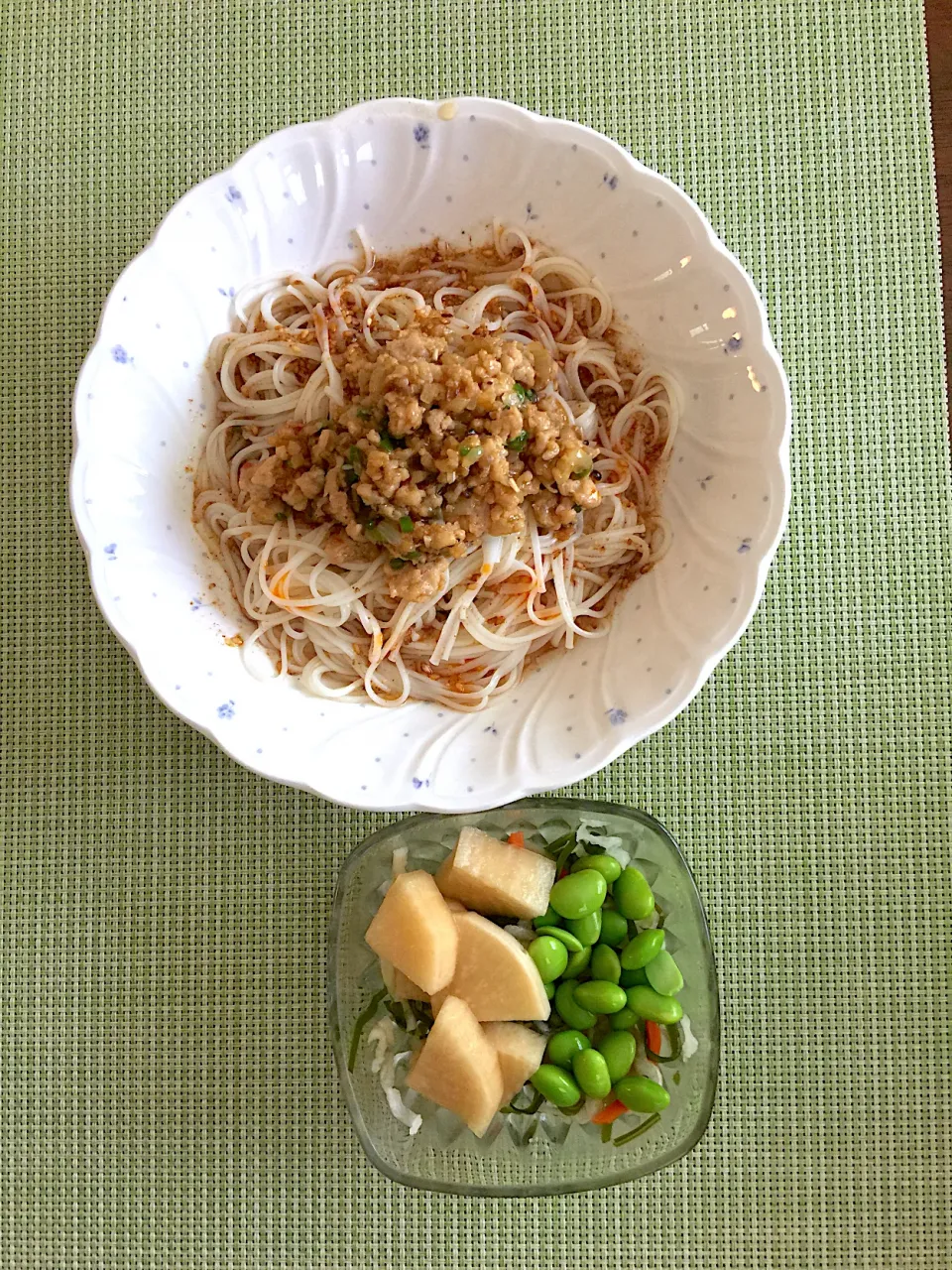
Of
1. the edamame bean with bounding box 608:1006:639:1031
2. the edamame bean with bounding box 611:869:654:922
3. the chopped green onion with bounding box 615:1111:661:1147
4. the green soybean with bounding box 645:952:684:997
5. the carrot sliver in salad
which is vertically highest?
the edamame bean with bounding box 611:869:654:922

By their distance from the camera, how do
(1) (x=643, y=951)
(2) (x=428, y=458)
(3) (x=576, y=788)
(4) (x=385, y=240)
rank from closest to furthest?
(2) (x=428, y=458), (1) (x=643, y=951), (4) (x=385, y=240), (3) (x=576, y=788)

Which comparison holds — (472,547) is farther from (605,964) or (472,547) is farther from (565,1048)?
(565,1048)

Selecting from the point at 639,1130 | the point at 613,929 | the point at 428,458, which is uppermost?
the point at 428,458

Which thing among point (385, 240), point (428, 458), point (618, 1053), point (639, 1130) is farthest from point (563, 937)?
point (385, 240)

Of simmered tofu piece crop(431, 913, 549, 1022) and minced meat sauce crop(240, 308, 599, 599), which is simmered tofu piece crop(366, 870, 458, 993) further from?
minced meat sauce crop(240, 308, 599, 599)

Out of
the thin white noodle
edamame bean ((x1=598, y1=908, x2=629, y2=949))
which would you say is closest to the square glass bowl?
edamame bean ((x1=598, y1=908, x2=629, y2=949))

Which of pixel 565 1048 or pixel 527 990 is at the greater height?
pixel 527 990

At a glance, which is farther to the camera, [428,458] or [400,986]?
[400,986]

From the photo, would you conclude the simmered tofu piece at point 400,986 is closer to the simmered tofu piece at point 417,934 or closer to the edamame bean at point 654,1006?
the simmered tofu piece at point 417,934
